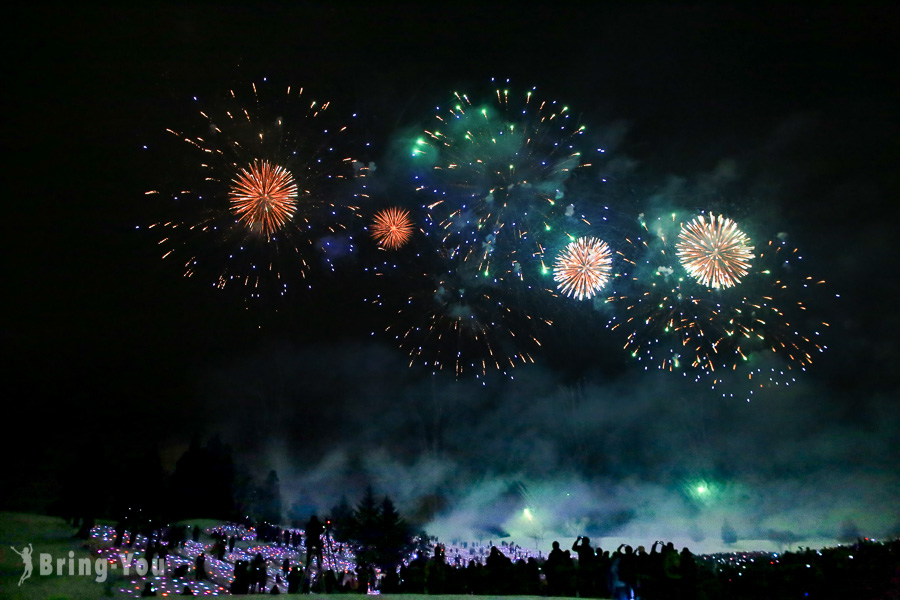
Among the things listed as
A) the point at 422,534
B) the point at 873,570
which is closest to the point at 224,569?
the point at 873,570

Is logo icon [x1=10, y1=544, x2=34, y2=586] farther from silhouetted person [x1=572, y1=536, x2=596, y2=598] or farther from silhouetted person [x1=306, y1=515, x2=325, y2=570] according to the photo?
silhouetted person [x1=572, y1=536, x2=596, y2=598]

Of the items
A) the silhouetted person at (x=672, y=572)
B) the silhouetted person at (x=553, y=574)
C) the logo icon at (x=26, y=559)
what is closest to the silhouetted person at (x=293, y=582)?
the logo icon at (x=26, y=559)

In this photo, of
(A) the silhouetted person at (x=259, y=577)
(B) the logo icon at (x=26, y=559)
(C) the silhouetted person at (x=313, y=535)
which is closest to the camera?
(B) the logo icon at (x=26, y=559)

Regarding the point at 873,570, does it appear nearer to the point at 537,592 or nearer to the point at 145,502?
the point at 537,592

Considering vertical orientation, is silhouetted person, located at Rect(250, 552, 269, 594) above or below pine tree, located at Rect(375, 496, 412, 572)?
above

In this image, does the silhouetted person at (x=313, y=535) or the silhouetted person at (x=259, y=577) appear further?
the silhouetted person at (x=259, y=577)

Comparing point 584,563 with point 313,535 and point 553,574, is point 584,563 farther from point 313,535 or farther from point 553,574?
point 313,535

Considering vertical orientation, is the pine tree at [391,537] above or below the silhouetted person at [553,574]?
below

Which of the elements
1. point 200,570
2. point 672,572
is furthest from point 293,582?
point 672,572

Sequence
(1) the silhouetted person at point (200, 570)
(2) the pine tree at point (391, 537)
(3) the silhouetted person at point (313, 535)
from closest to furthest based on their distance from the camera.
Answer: (3) the silhouetted person at point (313, 535) < (1) the silhouetted person at point (200, 570) < (2) the pine tree at point (391, 537)

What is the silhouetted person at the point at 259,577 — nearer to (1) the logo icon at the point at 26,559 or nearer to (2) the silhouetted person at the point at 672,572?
(1) the logo icon at the point at 26,559

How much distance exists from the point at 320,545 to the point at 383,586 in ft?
6.63

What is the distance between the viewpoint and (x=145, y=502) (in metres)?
23.4

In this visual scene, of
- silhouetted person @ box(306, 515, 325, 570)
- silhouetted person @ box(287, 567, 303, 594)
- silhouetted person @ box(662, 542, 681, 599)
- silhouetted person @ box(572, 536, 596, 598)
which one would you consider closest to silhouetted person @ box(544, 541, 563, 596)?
silhouetted person @ box(572, 536, 596, 598)
